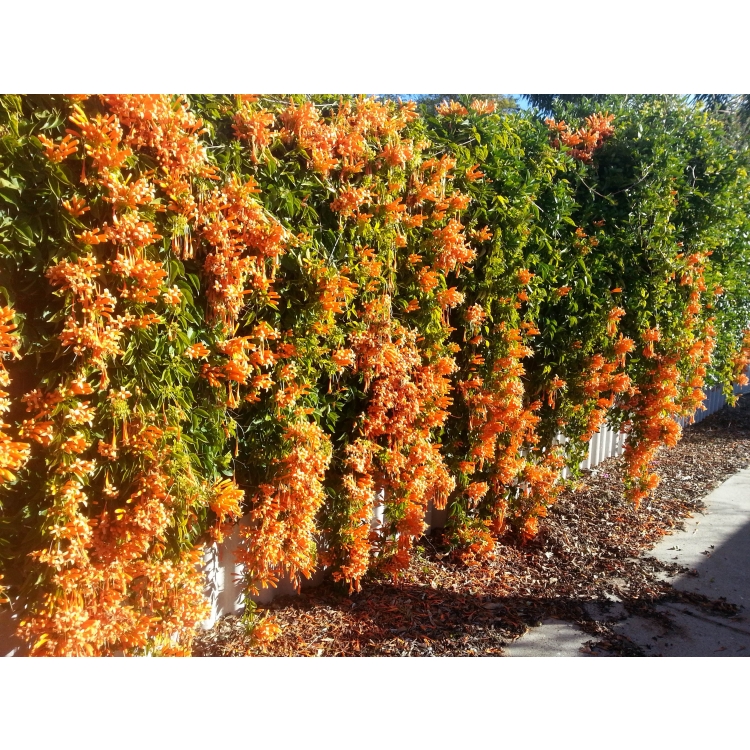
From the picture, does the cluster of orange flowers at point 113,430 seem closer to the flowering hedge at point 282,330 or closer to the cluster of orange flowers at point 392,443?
the flowering hedge at point 282,330

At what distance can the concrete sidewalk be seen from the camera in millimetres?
3316

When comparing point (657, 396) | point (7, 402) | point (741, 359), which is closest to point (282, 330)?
point (7, 402)

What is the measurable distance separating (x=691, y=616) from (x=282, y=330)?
10.1 feet

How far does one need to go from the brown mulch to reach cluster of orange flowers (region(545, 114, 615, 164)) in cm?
276

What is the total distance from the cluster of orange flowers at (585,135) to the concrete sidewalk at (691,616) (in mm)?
3212

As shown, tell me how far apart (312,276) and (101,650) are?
182 centimetres

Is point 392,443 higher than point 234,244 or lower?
lower

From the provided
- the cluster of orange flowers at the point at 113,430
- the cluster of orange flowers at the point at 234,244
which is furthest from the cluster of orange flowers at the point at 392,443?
the cluster of orange flowers at the point at 113,430

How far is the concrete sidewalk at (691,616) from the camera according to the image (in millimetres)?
3316

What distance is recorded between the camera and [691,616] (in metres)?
3.68

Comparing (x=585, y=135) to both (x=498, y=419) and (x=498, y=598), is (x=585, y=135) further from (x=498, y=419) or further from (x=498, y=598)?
(x=498, y=598)

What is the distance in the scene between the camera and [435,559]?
4074mm

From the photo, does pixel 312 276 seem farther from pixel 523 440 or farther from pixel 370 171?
pixel 523 440

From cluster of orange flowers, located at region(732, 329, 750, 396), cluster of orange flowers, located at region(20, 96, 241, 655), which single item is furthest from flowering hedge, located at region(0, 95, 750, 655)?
cluster of orange flowers, located at region(732, 329, 750, 396)
